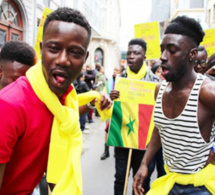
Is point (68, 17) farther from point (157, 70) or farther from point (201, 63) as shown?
point (157, 70)

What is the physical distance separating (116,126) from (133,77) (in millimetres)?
717

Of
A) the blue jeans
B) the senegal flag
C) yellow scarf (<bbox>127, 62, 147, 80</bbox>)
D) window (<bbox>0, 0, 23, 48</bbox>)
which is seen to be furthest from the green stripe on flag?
window (<bbox>0, 0, 23, 48</bbox>)

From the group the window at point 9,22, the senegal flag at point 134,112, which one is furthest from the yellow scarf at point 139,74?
the window at point 9,22

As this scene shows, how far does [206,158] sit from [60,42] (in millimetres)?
1355

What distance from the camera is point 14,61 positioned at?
1.78 m

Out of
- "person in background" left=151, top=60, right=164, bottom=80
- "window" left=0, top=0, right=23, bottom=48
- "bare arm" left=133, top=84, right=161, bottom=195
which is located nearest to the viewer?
"bare arm" left=133, top=84, right=161, bottom=195

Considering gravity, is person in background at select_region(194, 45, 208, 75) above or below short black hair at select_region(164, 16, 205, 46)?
below

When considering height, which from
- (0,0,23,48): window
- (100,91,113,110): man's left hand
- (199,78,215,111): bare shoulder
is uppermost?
(0,0,23,48): window

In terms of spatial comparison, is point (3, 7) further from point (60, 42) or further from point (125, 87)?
point (60, 42)

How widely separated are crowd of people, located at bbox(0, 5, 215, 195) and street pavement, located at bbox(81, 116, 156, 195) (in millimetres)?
1836

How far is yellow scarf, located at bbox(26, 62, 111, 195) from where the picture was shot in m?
1.24

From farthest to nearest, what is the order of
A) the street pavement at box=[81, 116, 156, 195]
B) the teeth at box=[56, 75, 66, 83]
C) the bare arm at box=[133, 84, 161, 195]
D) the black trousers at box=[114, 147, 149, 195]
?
the street pavement at box=[81, 116, 156, 195] < the black trousers at box=[114, 147, 149, 195] < the bare arm at box=[133, 84, 161, 195] < the teeth at box=[56, 75, 66, 83]

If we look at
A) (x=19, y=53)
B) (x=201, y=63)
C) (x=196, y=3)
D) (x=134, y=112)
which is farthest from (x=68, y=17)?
(x=196, y=3)

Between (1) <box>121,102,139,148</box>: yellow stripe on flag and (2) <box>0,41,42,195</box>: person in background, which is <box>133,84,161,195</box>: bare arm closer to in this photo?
(1) <box>121,102,139,148</box>: yellow stripe on flag
